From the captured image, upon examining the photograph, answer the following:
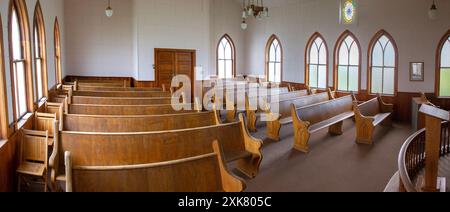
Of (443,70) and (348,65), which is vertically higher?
(348,65)

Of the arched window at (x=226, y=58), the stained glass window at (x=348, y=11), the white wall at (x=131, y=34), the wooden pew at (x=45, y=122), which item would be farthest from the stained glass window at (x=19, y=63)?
the arched window at (x=226, y=58)

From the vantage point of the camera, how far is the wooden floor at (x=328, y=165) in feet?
14.3

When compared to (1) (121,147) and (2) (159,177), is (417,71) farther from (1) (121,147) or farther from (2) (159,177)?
(2) (159,177)

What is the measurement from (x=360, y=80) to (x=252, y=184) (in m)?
6.75

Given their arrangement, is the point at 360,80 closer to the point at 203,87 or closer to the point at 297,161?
the point at 203,87

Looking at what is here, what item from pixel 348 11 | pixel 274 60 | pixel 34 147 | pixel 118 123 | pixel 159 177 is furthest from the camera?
pixel 274 60

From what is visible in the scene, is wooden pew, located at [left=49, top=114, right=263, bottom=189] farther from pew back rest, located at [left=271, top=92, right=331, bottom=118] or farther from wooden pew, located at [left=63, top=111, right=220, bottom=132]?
pew back rest, located at [left=271, top=92, right=331, bottom=118]

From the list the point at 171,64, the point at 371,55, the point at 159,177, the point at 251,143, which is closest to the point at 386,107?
the point at 371,55

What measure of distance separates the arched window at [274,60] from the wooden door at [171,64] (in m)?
3.07

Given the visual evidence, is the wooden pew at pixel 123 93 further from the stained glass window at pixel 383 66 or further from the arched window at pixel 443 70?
the arched window at pixel 443 70

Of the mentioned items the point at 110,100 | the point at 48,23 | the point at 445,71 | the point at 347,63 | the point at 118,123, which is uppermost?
the point at 48,23

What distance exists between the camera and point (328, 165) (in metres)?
5.18

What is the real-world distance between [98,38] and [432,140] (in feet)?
33.5

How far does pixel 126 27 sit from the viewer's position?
11.7 m
